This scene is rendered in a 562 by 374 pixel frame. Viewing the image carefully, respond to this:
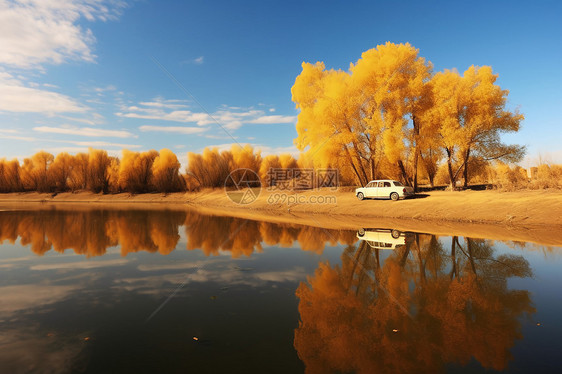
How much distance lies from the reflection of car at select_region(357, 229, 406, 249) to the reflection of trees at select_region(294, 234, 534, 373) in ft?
8.48

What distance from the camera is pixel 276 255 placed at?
35.2ft

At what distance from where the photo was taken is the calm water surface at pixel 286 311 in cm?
404

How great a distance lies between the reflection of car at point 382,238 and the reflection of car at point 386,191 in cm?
1019

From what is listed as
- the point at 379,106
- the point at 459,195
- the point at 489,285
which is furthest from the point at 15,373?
the point at 379,106

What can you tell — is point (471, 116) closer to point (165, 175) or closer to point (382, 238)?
point (382, 238)

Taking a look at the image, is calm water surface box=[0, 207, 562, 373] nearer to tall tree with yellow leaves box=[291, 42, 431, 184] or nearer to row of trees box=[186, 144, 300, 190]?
tall tree with yellow leaves box=[291, 42, 431, 184]

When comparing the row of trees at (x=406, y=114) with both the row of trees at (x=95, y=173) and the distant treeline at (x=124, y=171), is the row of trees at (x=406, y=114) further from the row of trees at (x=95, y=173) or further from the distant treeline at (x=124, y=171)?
the row of trees at (x=95, y=173)

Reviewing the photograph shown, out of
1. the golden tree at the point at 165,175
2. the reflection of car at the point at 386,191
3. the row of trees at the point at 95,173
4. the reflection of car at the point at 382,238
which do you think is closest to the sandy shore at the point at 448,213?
the reflection of car at the point at 386,191

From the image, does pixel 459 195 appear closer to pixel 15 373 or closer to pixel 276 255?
pixel 276 255

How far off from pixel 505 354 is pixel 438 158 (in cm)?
3312

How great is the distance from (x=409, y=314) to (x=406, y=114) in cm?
2831

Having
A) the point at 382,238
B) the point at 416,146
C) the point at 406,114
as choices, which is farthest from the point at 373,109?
the point at 382,238

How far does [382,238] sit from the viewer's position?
13.3 meters

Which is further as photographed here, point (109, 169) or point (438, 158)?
point (109, 169)
